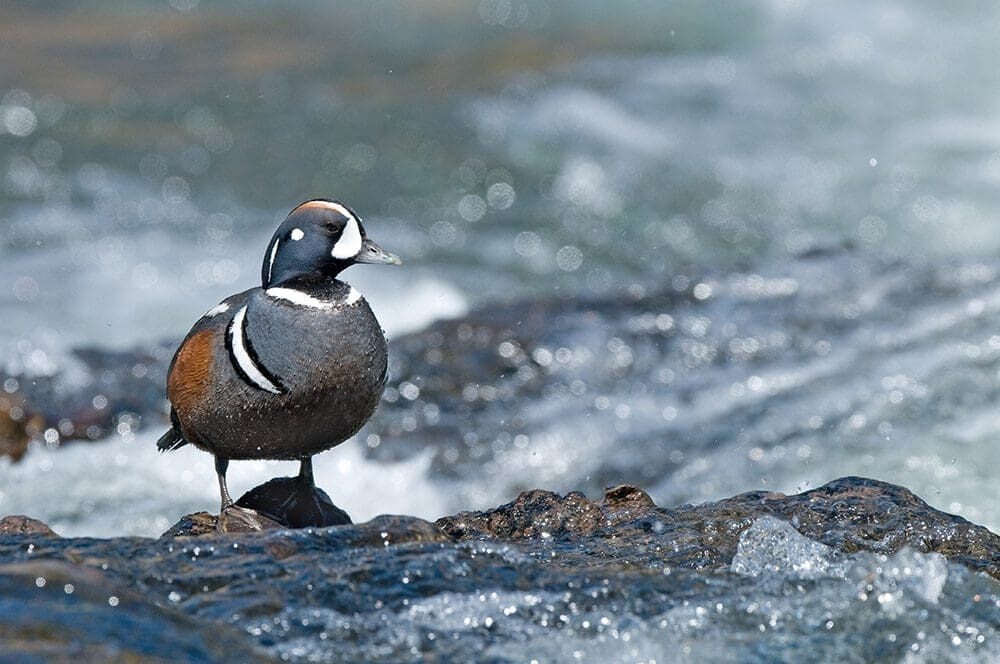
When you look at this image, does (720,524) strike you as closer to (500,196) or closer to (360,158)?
(500,196)

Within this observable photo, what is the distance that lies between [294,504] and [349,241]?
921 mm

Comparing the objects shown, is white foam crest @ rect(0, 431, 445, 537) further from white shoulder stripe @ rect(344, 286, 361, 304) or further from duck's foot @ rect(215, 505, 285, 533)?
white shoulder stripe @ rect(344, 286, 361, 304)

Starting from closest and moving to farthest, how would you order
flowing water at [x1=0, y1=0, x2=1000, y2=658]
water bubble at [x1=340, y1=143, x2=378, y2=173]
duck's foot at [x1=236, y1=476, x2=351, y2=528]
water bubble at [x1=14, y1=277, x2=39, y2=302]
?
duck's foot at [x1=236, y1=476, x2=351, y2=528], flowing water at [x1=0, y1=0, x2=1000, y2=658], water bubble at [x1=14, y1=277, x2=39, y2=302], water bubble at [x1=340, y1=143, x2=378, y2=173]

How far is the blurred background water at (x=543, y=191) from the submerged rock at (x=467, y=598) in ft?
9.46

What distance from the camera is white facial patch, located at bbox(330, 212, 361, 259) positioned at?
15.0ft

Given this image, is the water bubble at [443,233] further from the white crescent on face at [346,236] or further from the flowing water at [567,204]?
the white crescent on face at [346,236]

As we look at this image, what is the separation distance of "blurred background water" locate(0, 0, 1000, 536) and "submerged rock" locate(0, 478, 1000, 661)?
9.46 feet

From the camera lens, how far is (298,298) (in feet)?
15.1

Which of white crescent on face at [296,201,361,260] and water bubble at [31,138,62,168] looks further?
water bubble at [31,138,62,168]

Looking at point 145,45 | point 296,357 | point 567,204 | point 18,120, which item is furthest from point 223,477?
point 145,45

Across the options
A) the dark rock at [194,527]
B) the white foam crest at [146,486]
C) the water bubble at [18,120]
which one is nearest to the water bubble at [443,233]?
the water bubble at [18,120]

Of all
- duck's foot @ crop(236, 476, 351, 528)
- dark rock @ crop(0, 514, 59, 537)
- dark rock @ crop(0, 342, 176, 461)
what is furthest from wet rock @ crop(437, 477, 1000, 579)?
dark rock @ crop(0, 342, 176, 461)

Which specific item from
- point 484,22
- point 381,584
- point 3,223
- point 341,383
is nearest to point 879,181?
point 484,22

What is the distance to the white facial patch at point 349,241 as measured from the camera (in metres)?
4.57
